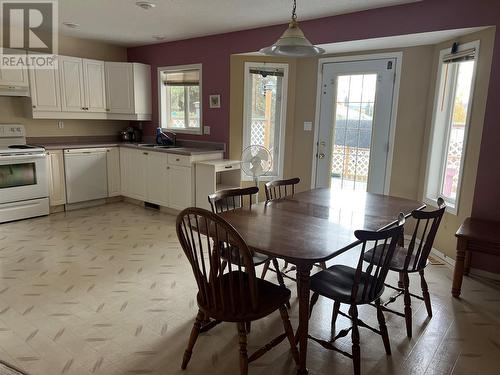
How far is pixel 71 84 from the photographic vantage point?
511 centimetres

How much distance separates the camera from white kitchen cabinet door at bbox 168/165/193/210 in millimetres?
4660

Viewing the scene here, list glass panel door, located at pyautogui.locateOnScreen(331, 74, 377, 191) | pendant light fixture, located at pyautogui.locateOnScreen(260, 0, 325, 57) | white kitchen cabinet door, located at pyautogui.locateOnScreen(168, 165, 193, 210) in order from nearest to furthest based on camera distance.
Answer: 1. pendant light fixture, located at pyautogui.locateOnScreen(260, 0, 325, 57)
2. glass panel door, located at pyautogui.locateOnScreen(331, 74, 377, 191)
3. white kitchen cabinet door, located at pyautogui.locateOnScreen(168, 165, 193, 210)

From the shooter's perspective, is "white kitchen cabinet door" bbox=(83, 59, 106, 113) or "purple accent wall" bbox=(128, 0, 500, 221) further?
"white kitchen cabinet door" bbox=(83, 59, 106, 113)

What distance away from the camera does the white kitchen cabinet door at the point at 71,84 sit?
5.00 m

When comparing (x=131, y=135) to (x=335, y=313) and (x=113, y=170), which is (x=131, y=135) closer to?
(x=113, y=170)

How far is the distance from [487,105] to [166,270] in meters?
3.06

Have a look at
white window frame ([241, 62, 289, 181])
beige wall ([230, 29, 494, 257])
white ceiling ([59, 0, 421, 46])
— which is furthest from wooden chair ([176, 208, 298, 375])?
white window frame ([241, 62, 289, 181])

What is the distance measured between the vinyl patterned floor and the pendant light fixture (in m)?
1.76

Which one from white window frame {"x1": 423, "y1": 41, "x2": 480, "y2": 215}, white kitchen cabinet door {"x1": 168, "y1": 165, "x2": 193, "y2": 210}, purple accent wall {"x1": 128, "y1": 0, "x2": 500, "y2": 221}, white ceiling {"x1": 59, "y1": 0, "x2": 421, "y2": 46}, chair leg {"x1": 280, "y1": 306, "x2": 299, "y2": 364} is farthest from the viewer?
white kitchen cabinet door {"x1": 168, "y1": 165, "x2": 193, "y2": 210}

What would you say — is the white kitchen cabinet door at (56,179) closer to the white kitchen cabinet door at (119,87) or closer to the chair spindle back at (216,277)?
the white kitchen cabinet door at (119,87)

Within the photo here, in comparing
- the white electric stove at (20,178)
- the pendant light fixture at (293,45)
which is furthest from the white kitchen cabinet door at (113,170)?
the pendant light fixture at (293,45)

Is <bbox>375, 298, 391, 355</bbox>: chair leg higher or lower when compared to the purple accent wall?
lower

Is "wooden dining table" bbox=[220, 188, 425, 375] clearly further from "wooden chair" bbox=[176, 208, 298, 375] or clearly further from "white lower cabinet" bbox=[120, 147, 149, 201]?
"white lower cabinet" bbox=[120, 147, 149, 201]

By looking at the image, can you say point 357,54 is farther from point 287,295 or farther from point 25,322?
point 25,322
